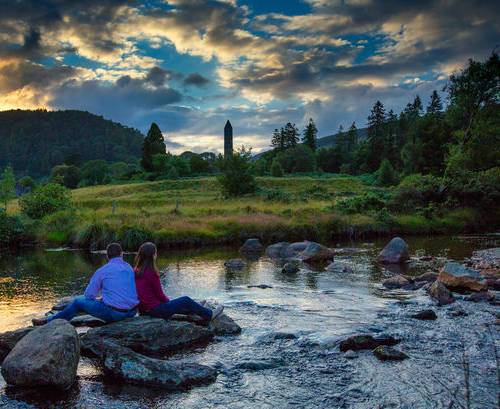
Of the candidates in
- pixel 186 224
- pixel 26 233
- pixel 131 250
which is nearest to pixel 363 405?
pixel 131 250

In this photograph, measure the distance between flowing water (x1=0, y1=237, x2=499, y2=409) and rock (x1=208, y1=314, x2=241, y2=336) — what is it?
0.29 m

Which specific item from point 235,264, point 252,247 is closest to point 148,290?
point 235,264

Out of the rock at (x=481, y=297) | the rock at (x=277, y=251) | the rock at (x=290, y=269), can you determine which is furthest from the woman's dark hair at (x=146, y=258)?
the rock at (x=277, y=251)

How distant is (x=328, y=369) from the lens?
1014 centimetres

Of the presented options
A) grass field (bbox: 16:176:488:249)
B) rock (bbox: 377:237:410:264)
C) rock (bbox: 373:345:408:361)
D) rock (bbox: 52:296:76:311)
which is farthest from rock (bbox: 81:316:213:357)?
grass field (bbox: 16:176:488:249)

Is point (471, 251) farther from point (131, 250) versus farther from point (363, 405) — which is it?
point (363, 405)

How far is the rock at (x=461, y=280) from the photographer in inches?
682

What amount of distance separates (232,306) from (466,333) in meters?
7.38

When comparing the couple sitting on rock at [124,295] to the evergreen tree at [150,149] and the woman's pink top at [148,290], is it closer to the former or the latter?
the woman's pink top at [148,290]

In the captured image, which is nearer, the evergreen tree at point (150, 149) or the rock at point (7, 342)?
the rock at point (7, 342)

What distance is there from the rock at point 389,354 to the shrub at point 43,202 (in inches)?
1539

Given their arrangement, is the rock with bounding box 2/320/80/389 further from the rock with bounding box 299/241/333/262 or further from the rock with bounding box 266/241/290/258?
the rock with bounding box 266/241/290/258

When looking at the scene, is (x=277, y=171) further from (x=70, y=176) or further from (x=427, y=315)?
(x=427, y=315)

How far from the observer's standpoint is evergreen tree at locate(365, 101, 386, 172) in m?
112
